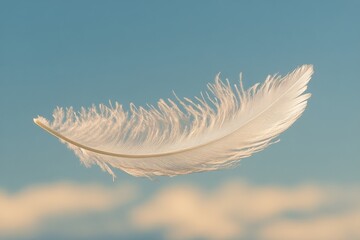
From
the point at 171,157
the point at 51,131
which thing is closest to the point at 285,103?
the point at 171,157

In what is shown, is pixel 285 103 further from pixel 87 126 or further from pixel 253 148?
pixel 87 126

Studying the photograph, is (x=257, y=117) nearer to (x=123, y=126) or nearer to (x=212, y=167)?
(x=212, y=167)

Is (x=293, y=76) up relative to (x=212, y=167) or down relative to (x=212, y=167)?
up

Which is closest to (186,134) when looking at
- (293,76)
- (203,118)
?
(203,118)

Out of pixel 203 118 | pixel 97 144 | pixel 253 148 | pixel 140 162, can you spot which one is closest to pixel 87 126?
pixel 97 144

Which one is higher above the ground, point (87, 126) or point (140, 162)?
point (87, 126)
